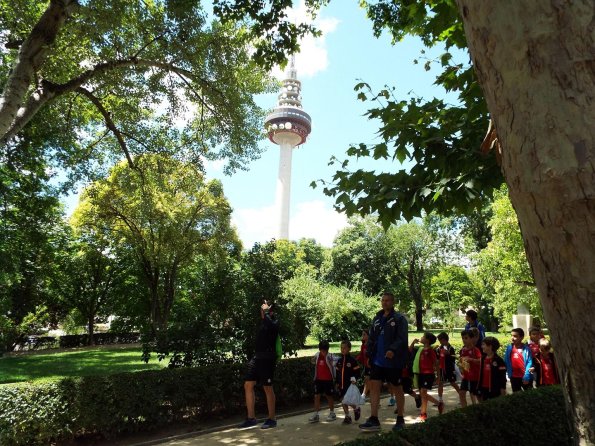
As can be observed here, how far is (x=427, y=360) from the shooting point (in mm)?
7660

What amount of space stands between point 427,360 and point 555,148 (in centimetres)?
695

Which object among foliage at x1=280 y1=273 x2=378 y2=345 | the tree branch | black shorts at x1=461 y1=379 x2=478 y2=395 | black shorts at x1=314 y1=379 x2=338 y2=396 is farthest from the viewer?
foliage at x1=280 y1=273 x2=378 y2=345

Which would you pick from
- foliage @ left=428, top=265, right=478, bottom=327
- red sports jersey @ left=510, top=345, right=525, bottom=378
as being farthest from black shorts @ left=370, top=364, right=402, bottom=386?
foliage @ left=428, top=265, right=478, bottom=327

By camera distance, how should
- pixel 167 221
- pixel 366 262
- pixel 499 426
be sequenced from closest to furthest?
pixel 499 426
pixel 167 221
pixel 366 262

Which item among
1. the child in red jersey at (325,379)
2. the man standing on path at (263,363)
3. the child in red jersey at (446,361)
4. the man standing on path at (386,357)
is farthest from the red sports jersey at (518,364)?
the man standing on path at (263,363)

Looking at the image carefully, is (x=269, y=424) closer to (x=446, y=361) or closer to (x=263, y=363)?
(x=263, y=363)

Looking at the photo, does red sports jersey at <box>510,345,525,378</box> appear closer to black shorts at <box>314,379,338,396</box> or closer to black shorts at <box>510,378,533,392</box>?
black shorts at <box>510,378,533,392</box>

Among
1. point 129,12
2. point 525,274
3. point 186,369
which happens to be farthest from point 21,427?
point 525,274

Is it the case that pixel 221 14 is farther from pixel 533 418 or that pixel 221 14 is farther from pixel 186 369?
pixel 533 418

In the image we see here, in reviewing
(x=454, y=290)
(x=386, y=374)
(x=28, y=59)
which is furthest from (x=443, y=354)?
(x=454, y=290)

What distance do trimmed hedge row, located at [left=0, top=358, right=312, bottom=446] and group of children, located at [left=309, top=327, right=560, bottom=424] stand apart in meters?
1.64

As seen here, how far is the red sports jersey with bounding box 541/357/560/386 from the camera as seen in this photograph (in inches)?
289

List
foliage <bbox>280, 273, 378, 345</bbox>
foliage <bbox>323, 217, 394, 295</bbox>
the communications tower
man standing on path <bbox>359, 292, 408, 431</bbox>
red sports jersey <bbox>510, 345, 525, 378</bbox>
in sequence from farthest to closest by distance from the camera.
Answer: the communications tower, foliage <bbox>323, 217, 394, 295</bbox>, foliage <bbox>280, 273, 378, 345</bbox>, red sports jersey <bbox>510, 345, 525, 378</bbox>, man standing on path <bbox>359, 292, 408, 431</bbox>

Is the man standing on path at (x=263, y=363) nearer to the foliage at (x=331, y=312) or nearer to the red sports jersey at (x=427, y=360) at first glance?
the red sports jersey at (x=427, y=360)
